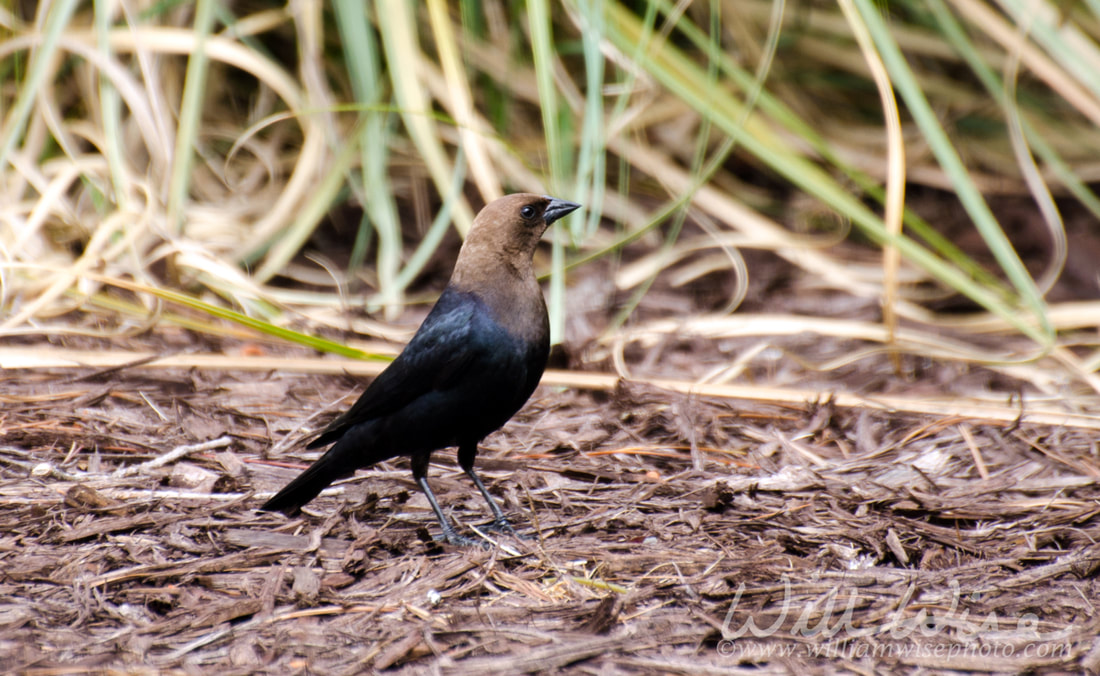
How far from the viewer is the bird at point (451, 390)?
8.86ft

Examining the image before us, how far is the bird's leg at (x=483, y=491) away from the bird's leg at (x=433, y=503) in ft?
0.31

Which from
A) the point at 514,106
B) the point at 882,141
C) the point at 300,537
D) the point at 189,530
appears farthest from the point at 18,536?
the point at 882,141

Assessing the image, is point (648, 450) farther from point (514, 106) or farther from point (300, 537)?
point (514, 106)

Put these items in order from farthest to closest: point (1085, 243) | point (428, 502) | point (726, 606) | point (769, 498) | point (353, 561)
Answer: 1. point (1085, 243)
2. point (428, 502)
3. point (769, 498)
4. point (353, 561)
5. point (726, 606)

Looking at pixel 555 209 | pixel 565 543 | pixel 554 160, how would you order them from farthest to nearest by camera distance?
pixel 554 160
pixel 555 209
pixel 565 543

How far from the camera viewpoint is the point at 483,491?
2.82 metres

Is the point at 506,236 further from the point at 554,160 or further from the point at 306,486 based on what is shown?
the point at 306,486

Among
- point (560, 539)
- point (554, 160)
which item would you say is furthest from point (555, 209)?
point (560, 539)

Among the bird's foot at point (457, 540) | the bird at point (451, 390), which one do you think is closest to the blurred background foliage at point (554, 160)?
the bird at point (451, 390)

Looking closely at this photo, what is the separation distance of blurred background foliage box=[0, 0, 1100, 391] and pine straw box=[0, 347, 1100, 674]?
403 millimetres

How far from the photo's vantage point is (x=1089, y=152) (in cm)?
540

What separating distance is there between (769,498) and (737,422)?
61cm

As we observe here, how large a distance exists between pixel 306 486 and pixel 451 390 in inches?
17.0

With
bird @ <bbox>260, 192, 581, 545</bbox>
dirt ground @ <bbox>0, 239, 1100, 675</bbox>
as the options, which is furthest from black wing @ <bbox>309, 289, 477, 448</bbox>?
dirt ground @ <bbox>0, 239, 1100, 675</bbox>
